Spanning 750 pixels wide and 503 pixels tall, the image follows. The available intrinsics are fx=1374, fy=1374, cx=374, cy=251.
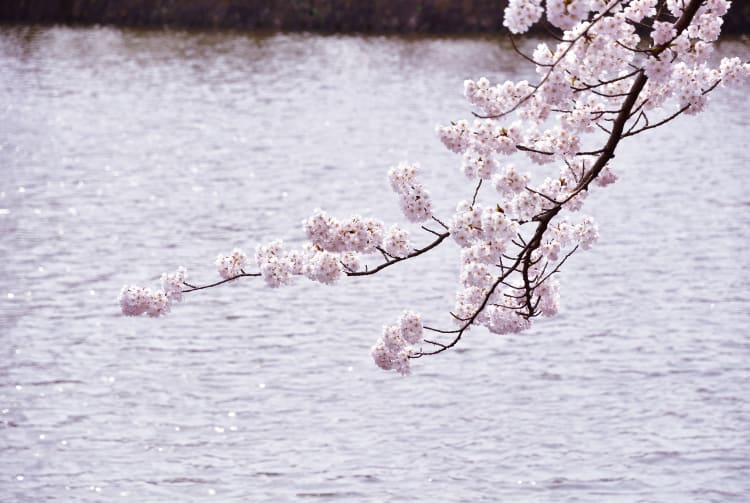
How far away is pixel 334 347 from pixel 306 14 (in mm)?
39024

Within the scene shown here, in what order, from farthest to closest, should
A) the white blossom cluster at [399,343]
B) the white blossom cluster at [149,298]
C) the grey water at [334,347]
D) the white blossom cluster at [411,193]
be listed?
the grey water at [334,347]
the white blossom cluster at [149,298]
the white blossom cluster at [399,343]
the white blossom cluster at [411,193]

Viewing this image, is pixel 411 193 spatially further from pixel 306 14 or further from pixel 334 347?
pixel 306 14

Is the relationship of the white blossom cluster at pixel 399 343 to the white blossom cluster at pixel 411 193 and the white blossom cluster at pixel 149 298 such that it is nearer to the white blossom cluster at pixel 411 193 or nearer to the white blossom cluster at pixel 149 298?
the white blossom cluster at pixel 411 193

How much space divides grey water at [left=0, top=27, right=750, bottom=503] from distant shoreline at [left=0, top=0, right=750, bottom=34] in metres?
22.5

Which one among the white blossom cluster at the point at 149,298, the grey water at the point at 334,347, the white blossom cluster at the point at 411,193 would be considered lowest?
the grey water at the point at 334,347

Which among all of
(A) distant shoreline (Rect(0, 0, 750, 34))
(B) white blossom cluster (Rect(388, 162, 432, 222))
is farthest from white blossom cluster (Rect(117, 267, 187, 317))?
(A) distant shoreline (Rect(0, 0, 750, 34))

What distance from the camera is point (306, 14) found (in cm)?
5272

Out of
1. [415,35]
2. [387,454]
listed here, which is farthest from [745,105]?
[387,454]

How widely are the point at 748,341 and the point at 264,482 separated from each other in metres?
6.37

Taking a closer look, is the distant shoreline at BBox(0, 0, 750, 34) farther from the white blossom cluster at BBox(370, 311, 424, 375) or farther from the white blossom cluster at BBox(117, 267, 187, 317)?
the white blossom cluster at BBox(370, 311, 424, 375)

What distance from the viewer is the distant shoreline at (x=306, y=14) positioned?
52.1m

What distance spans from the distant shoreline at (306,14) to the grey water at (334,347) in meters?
22.5

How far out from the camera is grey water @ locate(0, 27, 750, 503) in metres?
11.7

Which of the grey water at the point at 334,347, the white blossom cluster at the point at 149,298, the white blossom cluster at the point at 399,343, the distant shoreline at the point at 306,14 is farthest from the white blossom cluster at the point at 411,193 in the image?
the distant shoreline at the point at 306,14
